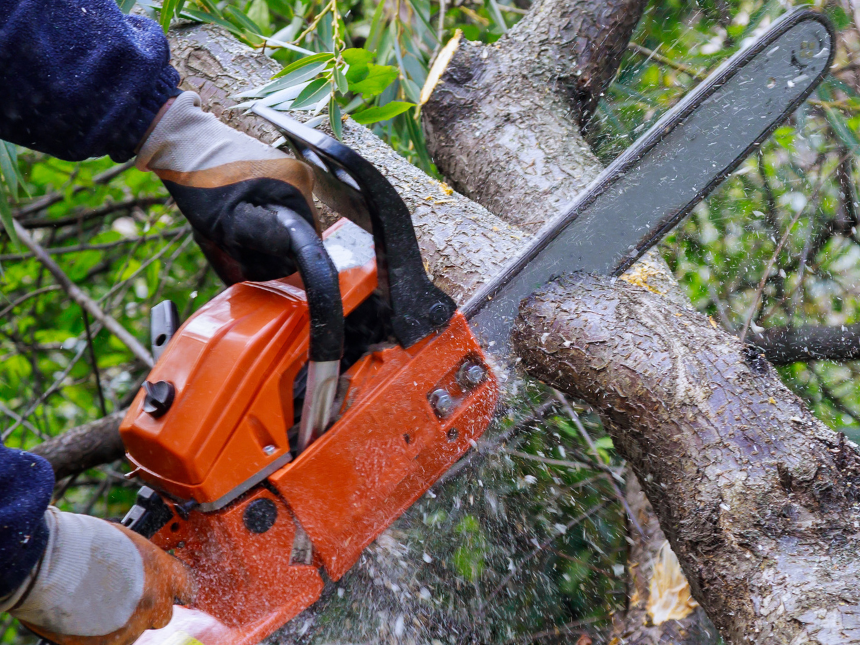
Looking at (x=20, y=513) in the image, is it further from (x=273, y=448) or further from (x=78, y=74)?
(x=78, y=74)

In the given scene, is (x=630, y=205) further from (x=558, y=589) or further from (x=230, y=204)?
(x=558, y=589)

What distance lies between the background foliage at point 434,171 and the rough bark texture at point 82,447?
0.17 metres

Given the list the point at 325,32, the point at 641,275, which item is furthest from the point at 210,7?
the point at 641,275

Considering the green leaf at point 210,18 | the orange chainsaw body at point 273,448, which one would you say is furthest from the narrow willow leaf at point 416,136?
the orange chainsaw body at point 273,448

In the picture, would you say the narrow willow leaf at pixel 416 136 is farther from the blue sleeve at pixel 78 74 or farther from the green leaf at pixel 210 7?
the blue sleeve at pixel 78 74

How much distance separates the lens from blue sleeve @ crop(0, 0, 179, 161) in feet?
4.87

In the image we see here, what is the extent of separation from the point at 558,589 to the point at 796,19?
1.86 metres

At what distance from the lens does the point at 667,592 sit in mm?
1831

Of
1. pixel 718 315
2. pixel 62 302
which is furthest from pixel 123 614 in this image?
pixel 62 302

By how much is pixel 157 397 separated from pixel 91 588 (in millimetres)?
395

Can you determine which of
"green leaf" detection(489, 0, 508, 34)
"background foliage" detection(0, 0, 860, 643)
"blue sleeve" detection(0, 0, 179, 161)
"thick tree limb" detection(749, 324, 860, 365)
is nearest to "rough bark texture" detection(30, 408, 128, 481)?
"background foliage" detection(0, 0, 860, 643)

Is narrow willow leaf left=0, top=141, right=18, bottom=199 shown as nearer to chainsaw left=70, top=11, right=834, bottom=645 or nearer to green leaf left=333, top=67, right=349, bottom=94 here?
chainsaw left=70, top=11, right=834, bottom=645

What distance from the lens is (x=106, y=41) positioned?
58.7 inches

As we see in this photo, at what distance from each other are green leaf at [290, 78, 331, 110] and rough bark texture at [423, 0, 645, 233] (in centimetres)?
69
